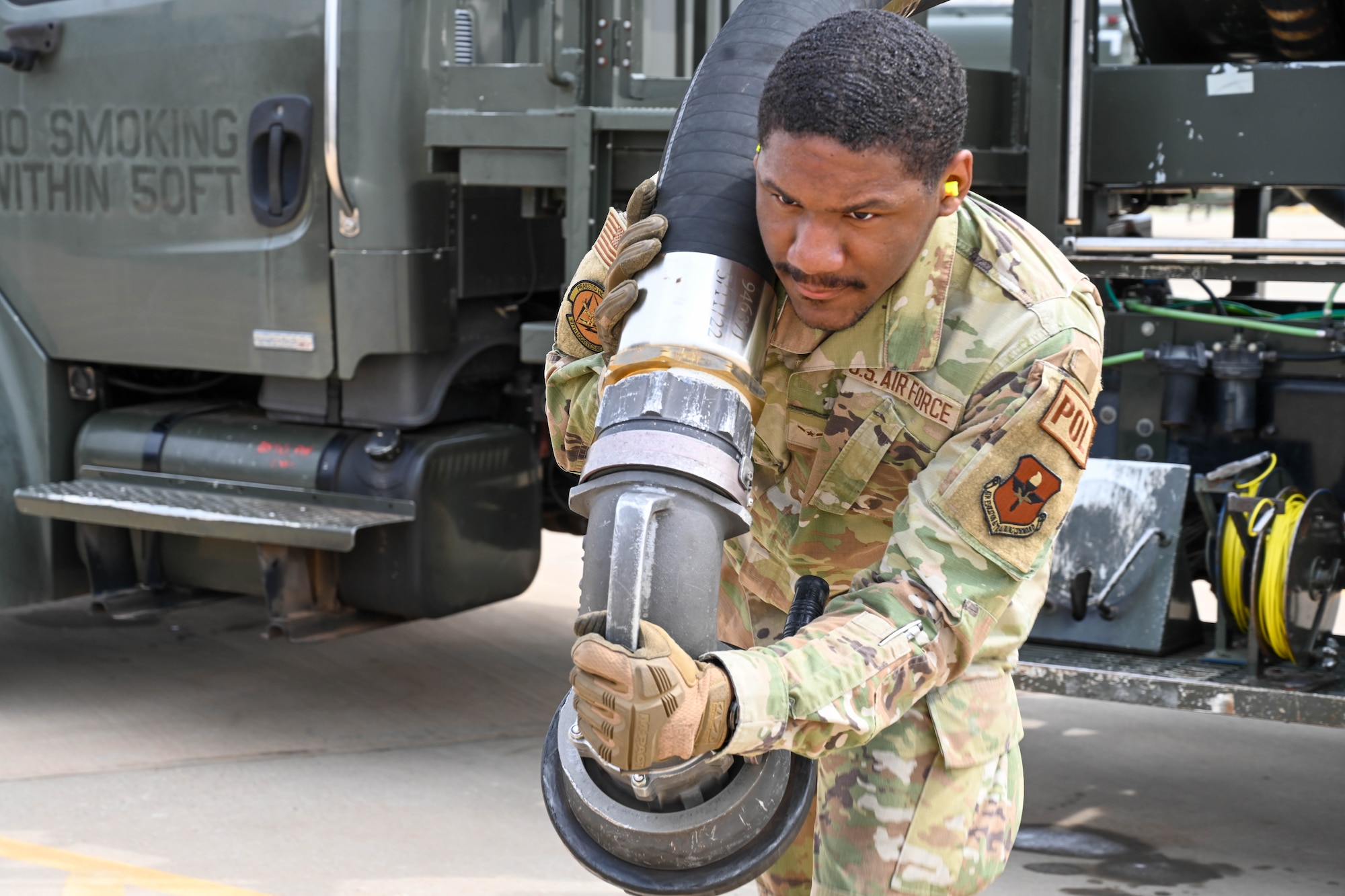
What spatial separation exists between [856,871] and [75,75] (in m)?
3.69

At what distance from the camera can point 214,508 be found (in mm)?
4660

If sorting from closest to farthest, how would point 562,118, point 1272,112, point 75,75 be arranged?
point 1272,112
point 562,118
point 75,75

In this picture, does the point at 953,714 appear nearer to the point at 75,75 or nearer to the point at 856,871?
the point at 856,871

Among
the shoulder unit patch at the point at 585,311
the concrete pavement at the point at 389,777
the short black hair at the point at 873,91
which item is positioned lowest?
the concrete pavement at the point at 389,777

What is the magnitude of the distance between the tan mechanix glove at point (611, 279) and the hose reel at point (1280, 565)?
1962mm

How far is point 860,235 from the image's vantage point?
6.49 ft

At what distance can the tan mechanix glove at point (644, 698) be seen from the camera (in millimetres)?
1699

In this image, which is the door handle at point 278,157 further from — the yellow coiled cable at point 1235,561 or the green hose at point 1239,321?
the yellow coiled cable at point 1235,561

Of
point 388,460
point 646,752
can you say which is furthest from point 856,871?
point 388,460

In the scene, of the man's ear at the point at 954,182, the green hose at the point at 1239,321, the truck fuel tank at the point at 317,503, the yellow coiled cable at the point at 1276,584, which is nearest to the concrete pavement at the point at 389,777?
the truck fuel tank at the point at 317,503

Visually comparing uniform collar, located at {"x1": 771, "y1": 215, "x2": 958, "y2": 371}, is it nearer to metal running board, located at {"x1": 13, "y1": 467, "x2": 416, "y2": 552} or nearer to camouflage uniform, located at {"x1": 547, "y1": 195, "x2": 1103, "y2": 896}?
camouflage uniform, located at {"x1": 547, "y1": 195, "x2": 1103, "y2": 896}

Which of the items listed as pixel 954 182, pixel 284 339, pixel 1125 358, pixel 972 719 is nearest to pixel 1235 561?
pixel 1125 358

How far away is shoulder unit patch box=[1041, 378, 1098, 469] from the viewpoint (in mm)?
2039

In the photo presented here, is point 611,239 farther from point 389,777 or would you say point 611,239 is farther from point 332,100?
point 389,777
